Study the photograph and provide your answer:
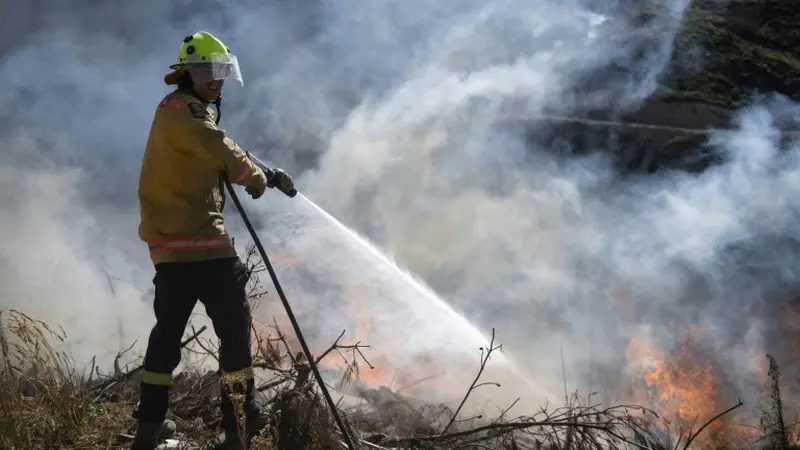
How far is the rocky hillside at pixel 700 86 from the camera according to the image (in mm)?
10430

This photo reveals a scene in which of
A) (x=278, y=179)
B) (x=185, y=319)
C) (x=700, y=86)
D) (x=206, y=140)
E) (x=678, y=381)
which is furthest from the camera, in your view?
(x=700, y=86)

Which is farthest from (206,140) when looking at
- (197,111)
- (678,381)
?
(678,381)

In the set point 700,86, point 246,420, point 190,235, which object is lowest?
point 246,420

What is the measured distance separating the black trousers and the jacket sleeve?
17.8 inches

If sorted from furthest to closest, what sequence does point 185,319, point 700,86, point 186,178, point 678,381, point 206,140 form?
point 700,86 < point 678,381 < point 185,319 < point 186,178 < point 206,140

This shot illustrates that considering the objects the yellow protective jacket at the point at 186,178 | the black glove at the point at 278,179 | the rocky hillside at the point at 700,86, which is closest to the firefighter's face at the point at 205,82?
the yellow protective jacket at the point at 186,178

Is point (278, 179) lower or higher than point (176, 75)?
lower

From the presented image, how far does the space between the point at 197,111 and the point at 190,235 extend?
0.54 meters

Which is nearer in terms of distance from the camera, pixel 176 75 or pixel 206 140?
pixel 206 140

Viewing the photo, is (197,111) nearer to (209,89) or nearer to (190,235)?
(209,89)

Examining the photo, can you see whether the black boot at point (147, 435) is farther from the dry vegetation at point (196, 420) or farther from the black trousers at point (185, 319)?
the dry vegetation at point (196, 420)

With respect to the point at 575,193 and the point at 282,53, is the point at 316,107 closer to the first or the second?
the point at 282,53

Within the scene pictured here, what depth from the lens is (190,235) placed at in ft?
9.55

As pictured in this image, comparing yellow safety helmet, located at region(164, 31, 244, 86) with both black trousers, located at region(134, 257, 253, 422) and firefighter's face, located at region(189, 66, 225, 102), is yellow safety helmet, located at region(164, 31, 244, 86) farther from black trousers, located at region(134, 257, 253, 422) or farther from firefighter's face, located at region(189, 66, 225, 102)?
black trousers, located at region(134, 257, 253, 422)
